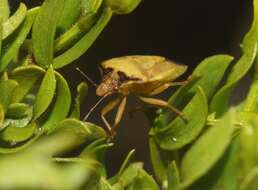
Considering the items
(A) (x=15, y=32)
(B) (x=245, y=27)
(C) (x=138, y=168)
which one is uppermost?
(A) (x=15, y=32)

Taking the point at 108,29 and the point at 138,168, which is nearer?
the point at 138,168

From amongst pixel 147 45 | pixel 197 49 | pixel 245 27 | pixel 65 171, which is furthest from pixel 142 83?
pixel 245 27

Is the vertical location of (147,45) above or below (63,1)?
below

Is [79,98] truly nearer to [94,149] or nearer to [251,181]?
[94,149]

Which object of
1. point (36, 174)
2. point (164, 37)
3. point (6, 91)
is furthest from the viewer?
point (164, 37)

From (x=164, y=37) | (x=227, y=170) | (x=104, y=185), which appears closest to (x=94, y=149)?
(x=104, y=185)

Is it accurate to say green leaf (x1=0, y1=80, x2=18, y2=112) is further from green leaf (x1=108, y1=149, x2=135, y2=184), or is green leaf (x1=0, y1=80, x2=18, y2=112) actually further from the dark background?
the dark background

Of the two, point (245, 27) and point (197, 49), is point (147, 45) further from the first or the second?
point (245, 27)
